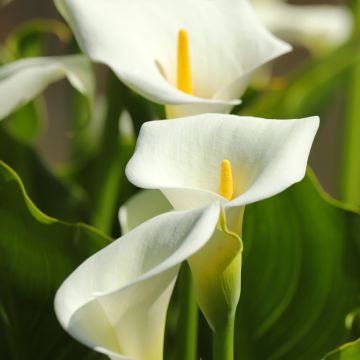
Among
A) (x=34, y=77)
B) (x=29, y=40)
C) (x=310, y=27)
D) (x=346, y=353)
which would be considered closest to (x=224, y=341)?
(x=346, y=353)

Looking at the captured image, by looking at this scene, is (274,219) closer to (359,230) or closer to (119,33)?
(359,230)

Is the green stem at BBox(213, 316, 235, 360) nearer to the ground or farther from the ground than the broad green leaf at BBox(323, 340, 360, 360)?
farther from the ground

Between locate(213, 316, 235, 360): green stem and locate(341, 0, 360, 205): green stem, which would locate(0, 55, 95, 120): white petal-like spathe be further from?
locate(341, 0, 360, 205): green stem

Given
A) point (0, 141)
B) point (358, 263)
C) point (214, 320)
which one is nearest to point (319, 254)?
point (358, 263)

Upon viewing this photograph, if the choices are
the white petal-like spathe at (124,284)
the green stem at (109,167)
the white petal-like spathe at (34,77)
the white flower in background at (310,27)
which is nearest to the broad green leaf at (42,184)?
the green stem at (109,167)

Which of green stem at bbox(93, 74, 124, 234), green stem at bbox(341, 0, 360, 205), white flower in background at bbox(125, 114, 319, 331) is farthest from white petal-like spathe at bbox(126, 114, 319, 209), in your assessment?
green stem at bbox(341, 0, 360, 205)
